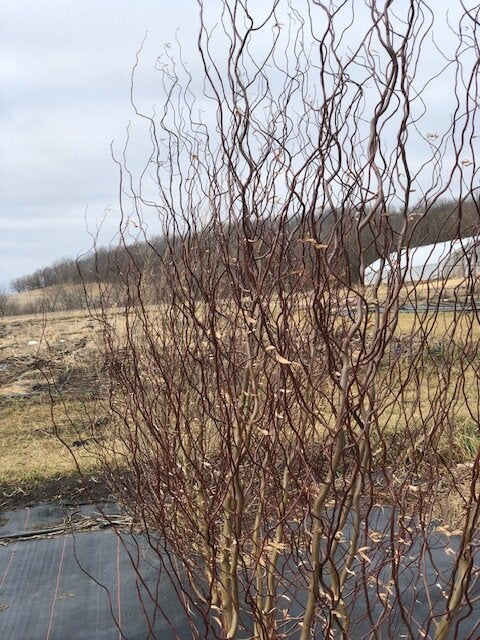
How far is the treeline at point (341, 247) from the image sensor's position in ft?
6.00

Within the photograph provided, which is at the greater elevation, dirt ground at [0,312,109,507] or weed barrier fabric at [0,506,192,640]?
dirt ground at [0,312,109,507]


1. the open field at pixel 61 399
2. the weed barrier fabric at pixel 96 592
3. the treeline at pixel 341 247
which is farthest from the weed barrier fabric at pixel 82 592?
the treeline at pixel 341 247

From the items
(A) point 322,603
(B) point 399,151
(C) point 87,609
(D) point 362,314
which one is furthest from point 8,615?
(B) point 399,151

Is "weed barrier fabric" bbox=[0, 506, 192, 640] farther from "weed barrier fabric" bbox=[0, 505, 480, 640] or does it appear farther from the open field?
the open field

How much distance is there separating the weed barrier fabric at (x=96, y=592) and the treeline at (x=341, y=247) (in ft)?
4.64

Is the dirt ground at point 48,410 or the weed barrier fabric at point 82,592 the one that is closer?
the weed barrier fabric at point 82,592

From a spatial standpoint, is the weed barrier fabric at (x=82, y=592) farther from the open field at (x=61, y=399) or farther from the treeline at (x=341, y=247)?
the treeline at (x=341, y=247)

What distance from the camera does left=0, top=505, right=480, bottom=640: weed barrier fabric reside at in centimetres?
368

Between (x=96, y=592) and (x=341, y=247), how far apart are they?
309cm

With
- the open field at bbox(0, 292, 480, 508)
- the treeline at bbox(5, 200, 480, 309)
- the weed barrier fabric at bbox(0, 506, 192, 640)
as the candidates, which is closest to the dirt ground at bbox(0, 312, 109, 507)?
the open field at bbox(0, 292, 480, 508)

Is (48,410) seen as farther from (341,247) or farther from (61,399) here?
(341,247)

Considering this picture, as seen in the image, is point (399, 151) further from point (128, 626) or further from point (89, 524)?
point (89, 524)

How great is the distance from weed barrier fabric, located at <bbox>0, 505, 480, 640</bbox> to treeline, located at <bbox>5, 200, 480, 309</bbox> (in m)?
1.41

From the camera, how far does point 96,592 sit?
4.15 meters
